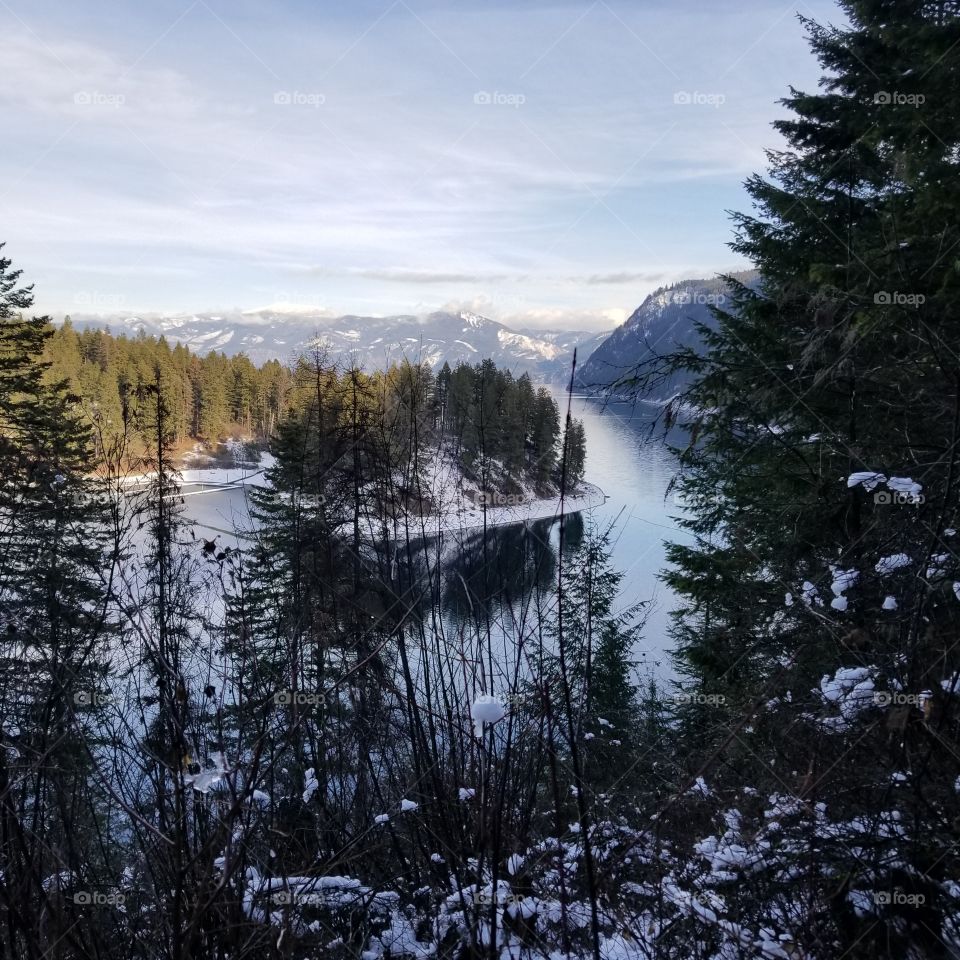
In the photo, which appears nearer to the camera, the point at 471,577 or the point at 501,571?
the point at 471,577

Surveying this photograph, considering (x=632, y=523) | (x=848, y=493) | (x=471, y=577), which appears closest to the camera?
(x=471, y=577)

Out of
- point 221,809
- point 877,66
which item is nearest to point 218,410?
A: point 877,66

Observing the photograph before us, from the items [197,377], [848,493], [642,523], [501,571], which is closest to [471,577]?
[501,571]

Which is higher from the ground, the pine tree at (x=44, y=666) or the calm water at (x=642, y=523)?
the pine tree at (x=44, y=666)

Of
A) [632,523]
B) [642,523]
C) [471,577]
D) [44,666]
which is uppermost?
[44,666]

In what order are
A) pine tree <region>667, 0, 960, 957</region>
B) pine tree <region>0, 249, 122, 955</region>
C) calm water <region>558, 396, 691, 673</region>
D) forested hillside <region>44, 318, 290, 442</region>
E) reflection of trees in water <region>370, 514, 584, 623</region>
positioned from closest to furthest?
pine tree <region>0, 249, 122, 955</region>, pine tree <region>667, 0, 960, 957</region>, reflection of trees in water <region>370, 514, 584, 623</region>, calm water <region>558, 396, 691, 673</region>, forested hillside <region>44, 318, 290, 442</region>

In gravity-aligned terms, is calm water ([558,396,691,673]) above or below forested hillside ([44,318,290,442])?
below

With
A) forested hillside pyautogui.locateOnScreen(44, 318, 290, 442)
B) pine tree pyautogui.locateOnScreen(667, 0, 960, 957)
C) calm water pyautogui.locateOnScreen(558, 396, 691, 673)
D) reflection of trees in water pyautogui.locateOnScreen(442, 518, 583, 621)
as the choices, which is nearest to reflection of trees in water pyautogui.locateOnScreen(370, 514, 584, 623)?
reflection of trees in water pyautogui.locateOnScreen(442, 518, 583, 621)

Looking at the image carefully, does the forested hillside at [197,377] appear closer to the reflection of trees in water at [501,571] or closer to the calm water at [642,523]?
the calm water at [642,523]

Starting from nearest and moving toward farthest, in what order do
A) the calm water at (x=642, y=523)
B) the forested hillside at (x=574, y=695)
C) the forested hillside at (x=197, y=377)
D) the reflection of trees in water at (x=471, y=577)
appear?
1. the forested hillside at (x=574, y=695)
2. the reflection of trees in water at (x=471, y=577)
3. the calm water at (x=642, y=523)
4. the forested hillside at (x=197, y=377)

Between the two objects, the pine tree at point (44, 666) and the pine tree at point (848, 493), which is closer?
the pine tree at point (44, 666)

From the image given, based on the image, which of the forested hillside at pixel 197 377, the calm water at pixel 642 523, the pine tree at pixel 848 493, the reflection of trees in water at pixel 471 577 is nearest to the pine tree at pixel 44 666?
the reflection of trees in water at pixel 471 577

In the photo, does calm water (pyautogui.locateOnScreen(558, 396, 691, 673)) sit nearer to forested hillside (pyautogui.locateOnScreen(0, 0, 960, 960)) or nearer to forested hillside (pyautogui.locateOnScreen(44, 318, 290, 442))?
forested hillside (pyautogui.locateOnScreen(0, 0, 960, 960))

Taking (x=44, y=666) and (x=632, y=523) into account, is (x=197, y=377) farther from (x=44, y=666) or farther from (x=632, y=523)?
(x=44, y=666)
